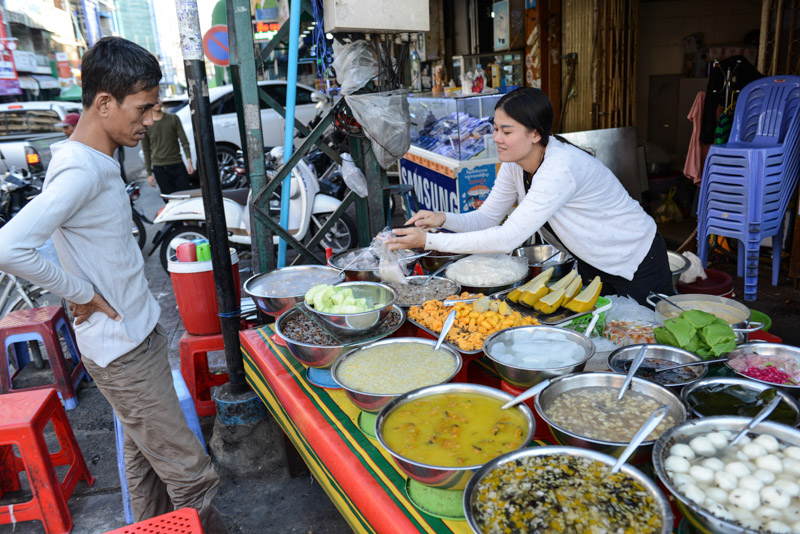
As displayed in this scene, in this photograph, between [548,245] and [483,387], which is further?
[548,245]

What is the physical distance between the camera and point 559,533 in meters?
1.16

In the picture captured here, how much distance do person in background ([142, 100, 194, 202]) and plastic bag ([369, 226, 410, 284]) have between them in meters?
5.85

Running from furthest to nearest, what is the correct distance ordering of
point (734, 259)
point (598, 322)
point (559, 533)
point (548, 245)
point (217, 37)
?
1. point (217, 37)
2. point (734, 259)
3. point (548, 245)
4. point (598, 322)
5. point (559, 533)

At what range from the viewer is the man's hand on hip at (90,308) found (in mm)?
1902

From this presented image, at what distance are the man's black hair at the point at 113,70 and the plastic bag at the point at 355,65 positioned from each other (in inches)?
57.6

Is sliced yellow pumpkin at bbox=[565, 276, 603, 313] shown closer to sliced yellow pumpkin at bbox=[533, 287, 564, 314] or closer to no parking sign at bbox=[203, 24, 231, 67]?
sliced yellow pumpkin at bbox=[533, 287, 564, 314]

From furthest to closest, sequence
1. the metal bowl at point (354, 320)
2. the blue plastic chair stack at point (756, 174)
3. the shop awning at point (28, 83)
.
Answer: the shop awning at point (28, 83)
the blue plastic chair stack at point (756, 174)
the metal bowl at point (354, 320)

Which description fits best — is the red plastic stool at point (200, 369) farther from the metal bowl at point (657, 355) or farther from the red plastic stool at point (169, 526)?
the metal bowl at point (657, 355)

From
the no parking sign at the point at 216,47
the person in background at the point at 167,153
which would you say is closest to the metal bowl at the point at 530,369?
the person in background at the point at 167,153

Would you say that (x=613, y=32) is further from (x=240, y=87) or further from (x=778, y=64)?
(x=240, y=87)

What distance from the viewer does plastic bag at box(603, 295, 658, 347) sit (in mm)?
2008

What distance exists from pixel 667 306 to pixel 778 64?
3912 mm

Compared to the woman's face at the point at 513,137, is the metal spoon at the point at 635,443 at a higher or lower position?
lower

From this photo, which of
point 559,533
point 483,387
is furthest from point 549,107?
point 559,533
